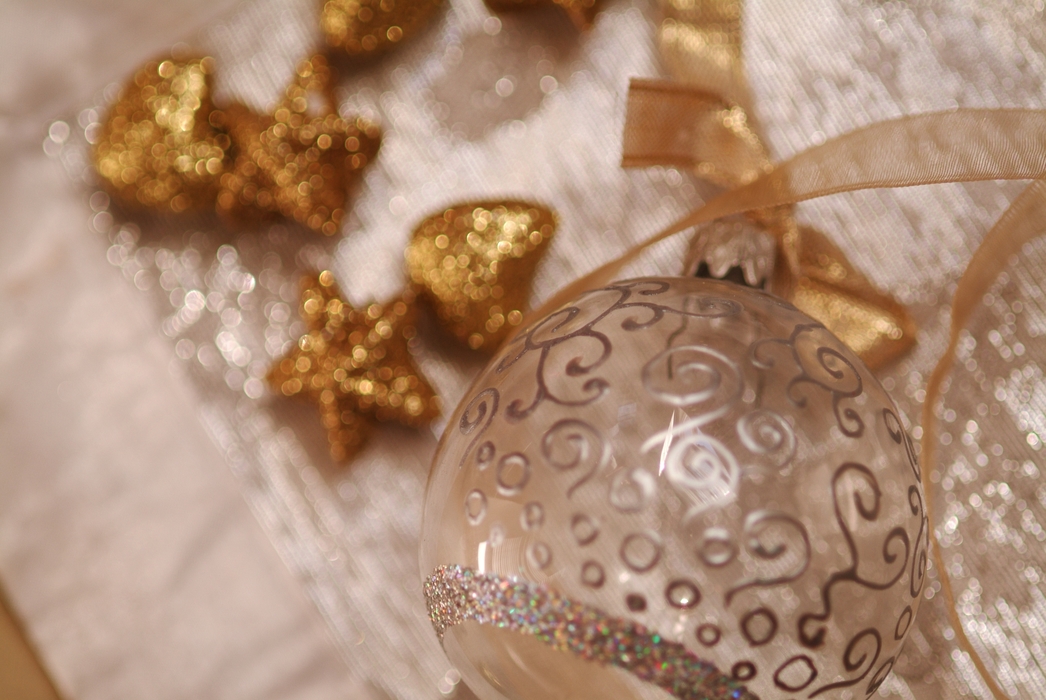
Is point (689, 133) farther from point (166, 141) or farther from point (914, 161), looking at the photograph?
point (166, 141)

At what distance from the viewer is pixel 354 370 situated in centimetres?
47

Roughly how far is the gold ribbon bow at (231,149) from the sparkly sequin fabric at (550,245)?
0.02 metres

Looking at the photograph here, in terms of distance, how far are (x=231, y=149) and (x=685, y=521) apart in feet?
Answer: 1.23

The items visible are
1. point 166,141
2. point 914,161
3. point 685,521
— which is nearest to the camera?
point 685,521

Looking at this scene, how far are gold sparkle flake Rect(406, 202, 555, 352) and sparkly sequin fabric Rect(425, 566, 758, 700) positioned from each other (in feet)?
0.68

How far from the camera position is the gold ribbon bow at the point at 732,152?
0.43m

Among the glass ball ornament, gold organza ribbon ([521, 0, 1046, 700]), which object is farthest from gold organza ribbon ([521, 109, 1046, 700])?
the glass ball ornament

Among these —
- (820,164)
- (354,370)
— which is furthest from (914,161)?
(354,370)

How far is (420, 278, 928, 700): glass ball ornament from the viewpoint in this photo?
27cm

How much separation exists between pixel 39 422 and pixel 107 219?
0.13 metres

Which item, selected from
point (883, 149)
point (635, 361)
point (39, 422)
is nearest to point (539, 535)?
point (635, 361)

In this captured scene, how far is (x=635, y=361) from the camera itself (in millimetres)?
289

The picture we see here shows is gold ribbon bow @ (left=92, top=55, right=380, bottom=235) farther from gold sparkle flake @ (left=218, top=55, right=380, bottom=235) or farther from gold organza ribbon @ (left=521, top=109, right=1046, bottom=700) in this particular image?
gold organza ribbon @ (left=521, top=109, right=1046, bottom=700)

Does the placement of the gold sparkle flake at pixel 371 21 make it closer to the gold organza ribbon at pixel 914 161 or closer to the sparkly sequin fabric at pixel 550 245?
the sparkly sequin fabric at pixel 550 245
